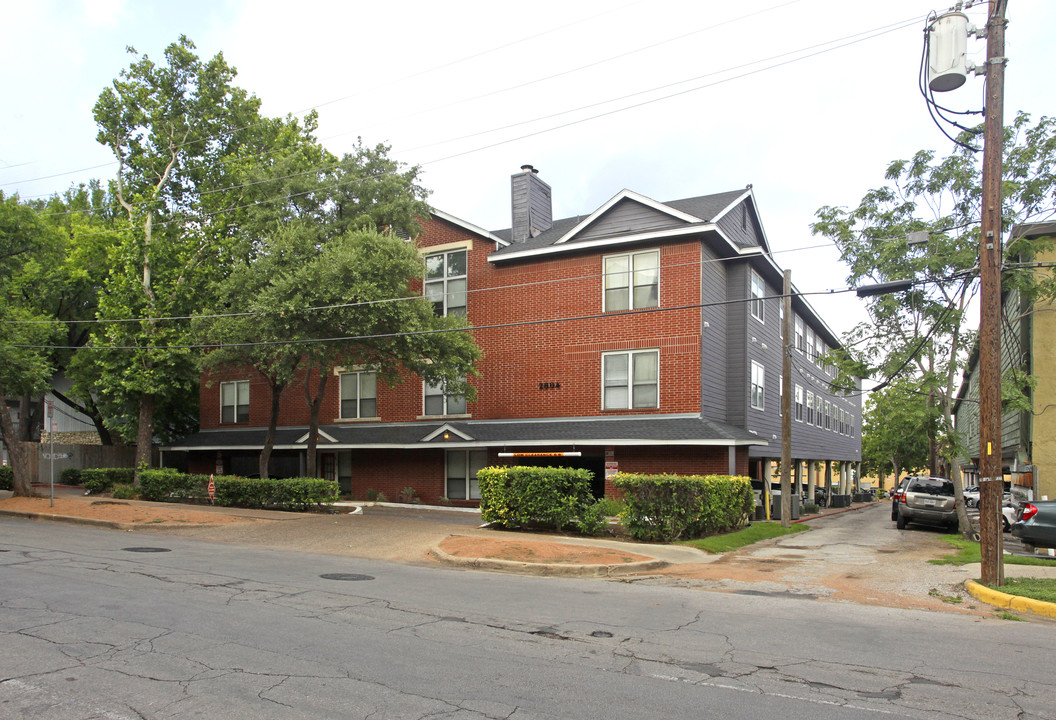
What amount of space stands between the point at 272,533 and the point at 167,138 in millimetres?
18644

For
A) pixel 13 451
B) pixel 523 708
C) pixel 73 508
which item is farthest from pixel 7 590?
pixel 13 451

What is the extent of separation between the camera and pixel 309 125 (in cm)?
3303

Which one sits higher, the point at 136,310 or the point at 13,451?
the point at 136,310

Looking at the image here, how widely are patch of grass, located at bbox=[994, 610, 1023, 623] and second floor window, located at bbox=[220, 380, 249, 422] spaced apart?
2905 centimetres

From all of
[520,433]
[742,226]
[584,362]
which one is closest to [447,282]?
[584,362]

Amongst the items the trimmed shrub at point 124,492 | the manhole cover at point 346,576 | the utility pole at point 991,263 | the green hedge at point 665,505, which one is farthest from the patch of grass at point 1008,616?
the trimmed shrub at point 124,492

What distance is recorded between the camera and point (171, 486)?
26.5 m

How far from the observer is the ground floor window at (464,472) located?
90.6 feet

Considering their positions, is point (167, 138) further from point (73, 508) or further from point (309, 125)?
point (73, 508)

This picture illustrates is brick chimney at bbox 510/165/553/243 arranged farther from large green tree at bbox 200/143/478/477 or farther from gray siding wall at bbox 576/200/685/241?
large green tree at bbox 200/143/478/477

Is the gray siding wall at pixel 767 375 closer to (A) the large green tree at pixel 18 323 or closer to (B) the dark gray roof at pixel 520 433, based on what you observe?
(B) the dark gray roof at pixel 520 433

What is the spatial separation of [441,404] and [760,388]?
11587 millimetres

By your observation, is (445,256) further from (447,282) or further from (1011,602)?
(1011,602)

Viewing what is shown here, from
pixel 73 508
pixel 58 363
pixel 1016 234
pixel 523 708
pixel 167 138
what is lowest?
pixel 73 508
